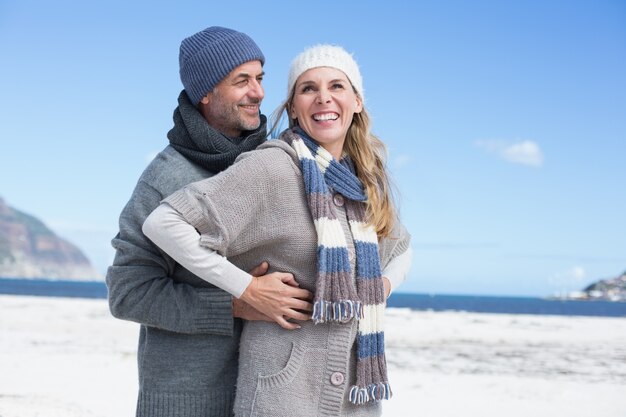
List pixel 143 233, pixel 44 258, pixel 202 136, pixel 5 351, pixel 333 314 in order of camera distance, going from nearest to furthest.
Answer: pixel 333 314 < pixel 143 233 < pixel 202 136 < pixel 5 351 < pixel 44 258

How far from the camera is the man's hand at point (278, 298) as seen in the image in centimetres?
196

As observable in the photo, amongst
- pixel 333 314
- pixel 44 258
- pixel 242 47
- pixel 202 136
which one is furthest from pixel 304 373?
pixel 44 258

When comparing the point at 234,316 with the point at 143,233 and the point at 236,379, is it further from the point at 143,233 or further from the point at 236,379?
the point at 143,233

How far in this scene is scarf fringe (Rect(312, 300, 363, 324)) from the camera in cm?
192

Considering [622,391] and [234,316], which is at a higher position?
[234,316]

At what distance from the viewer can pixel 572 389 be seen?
256 inches

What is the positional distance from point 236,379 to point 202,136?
815 millimetres

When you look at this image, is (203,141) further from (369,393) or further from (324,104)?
(369,393)

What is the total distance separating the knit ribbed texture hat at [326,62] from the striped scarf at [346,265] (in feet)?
0.69

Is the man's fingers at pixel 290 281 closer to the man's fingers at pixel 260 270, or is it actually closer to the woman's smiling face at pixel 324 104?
the man's fingers at pixel 260 270

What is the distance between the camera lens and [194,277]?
220cm

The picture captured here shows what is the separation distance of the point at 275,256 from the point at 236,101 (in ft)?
1.99

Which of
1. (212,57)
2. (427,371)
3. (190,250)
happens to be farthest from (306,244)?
(427,371)

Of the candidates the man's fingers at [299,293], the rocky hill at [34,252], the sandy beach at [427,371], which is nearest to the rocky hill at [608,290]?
the sandy beach at [427,371]
